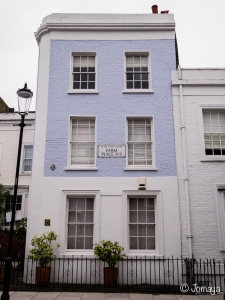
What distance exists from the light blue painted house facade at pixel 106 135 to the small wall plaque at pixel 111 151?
0.13 ft

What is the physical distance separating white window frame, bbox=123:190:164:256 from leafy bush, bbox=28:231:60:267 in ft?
8.37

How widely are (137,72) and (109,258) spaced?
7.72 meters

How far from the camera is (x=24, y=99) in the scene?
8516mm

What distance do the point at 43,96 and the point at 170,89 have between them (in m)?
5.39

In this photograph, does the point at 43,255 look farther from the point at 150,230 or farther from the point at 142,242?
the point at 150,230

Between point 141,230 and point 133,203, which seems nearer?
point 141,230

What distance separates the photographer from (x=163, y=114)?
12234mm

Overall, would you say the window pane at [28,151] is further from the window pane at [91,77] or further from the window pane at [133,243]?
the window pane at [133,243]

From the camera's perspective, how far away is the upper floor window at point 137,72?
42.1 feet

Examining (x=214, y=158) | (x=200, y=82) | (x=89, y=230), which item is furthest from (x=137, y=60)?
(x=89, y=230)

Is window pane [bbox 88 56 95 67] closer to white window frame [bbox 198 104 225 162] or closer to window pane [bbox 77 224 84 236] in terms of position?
white window frame [bbox 198 104 225 162]

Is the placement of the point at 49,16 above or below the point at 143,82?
above

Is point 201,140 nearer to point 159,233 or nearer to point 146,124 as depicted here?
point 146,124

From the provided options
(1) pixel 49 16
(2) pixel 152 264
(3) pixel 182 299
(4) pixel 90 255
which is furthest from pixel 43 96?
(3) pixel 182 299
